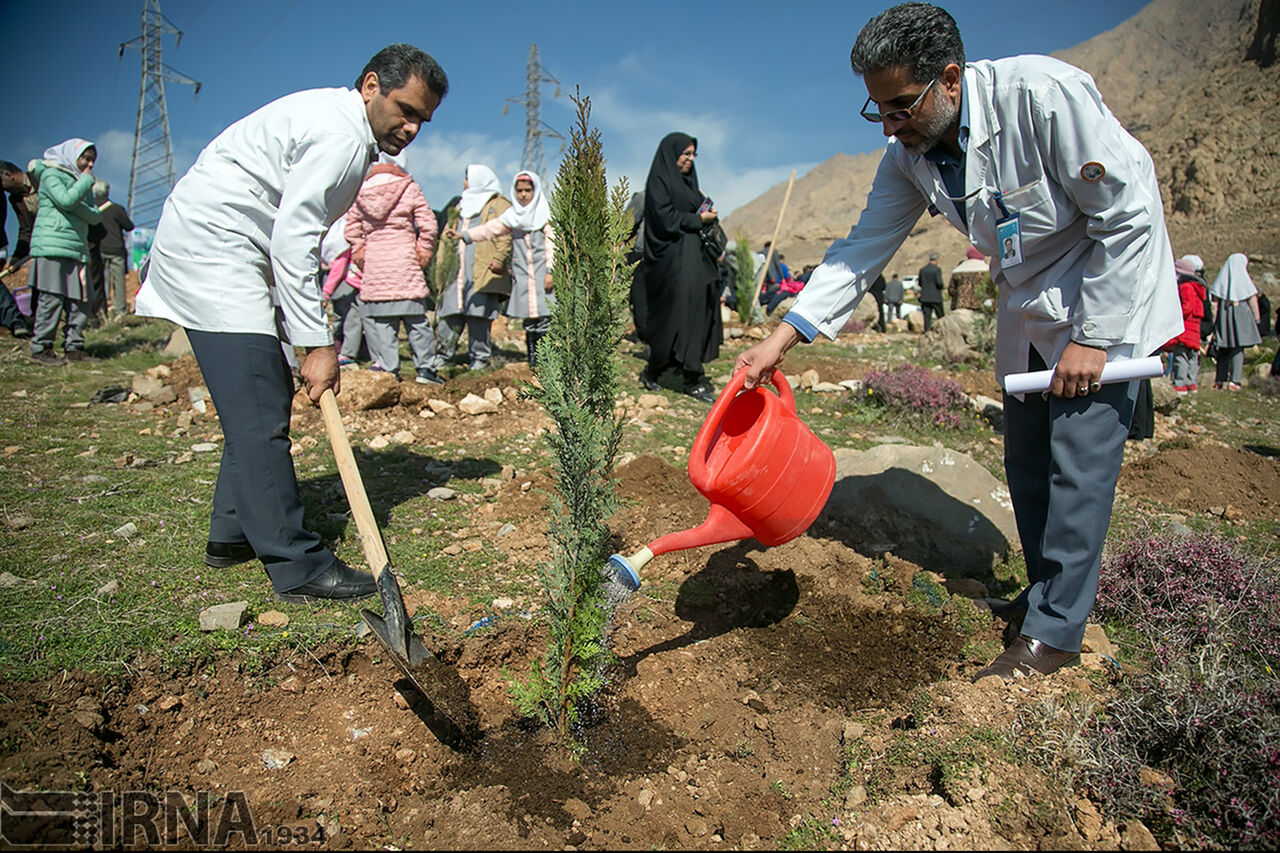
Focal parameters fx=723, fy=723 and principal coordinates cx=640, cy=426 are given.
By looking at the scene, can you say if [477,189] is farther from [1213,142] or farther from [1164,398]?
[1213,142]

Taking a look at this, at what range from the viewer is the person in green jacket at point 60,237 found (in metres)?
7.11

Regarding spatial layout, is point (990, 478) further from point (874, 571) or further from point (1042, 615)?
point (1042, 615)

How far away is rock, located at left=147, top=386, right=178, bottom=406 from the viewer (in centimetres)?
603

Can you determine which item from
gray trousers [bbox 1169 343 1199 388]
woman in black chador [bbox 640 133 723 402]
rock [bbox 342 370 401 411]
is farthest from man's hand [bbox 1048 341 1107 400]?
gray trousers [bbox 1169 343 1199 388]

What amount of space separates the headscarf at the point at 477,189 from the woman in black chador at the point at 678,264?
1763 mm

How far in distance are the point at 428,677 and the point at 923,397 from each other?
5.31 meters

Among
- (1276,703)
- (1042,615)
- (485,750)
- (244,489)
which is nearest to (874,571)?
(1042,615)

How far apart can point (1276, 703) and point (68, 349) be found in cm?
993

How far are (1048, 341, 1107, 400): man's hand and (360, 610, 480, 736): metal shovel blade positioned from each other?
2185 millimetres

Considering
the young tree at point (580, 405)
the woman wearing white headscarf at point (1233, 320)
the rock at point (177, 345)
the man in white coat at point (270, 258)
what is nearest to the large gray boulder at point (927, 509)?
the young tree at point (580, 405)

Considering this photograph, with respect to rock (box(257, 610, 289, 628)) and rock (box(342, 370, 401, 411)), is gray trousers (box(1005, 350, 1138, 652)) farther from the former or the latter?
rock (box(342, 370, 401, 411))

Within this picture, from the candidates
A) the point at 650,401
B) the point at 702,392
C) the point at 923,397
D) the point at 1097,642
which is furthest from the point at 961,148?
the point at 702,392

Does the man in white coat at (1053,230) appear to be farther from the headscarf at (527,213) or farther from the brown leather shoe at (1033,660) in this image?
the headscarf at (527,213)

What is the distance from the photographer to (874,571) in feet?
11.2
